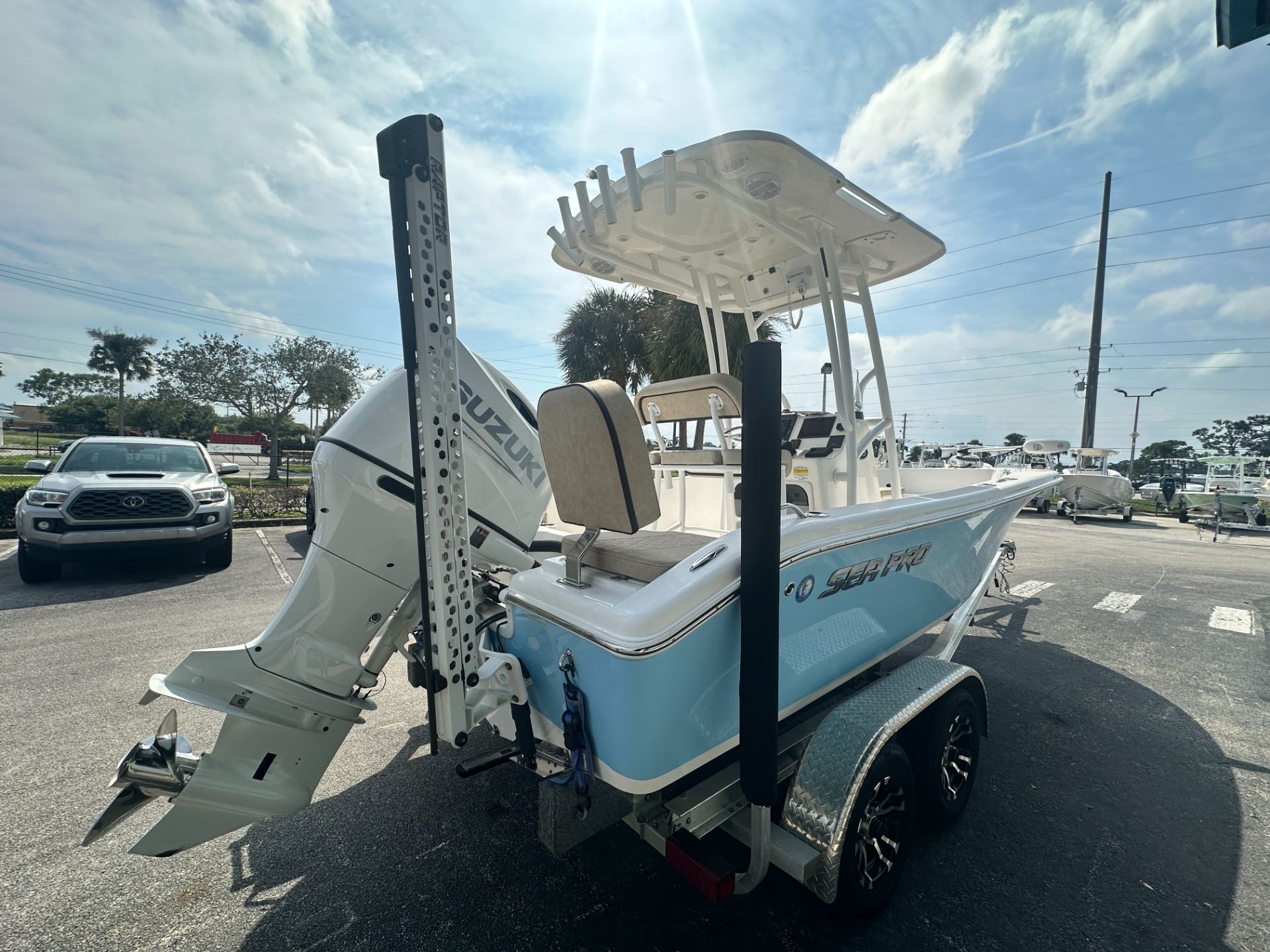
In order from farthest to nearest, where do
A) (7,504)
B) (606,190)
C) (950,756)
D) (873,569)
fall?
(7,504) < (606,190) < (950,756) < (873,569)

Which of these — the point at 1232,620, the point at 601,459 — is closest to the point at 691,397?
the point at 601,459

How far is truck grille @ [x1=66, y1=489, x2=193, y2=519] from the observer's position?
6035 millimetres

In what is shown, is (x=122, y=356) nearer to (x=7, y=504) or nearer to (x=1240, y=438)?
(x=7, y=504)

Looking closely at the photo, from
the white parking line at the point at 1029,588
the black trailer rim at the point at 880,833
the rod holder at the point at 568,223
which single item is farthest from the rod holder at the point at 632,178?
the white parking line at the point at 1029,588

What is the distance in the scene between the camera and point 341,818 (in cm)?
250

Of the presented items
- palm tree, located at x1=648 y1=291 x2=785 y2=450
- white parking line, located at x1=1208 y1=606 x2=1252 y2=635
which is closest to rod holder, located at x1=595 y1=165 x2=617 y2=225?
white parking line, located at x1=1208 y1=606 x2=1252 y2=635

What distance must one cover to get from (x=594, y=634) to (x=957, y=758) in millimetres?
2098

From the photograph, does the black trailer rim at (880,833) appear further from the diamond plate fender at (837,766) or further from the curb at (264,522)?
the curb at (264,522)

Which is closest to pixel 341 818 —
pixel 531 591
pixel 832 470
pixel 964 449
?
pixel 531 591

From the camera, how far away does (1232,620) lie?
228 inches

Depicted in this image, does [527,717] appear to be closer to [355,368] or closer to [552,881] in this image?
[552,881]

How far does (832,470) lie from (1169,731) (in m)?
2.60

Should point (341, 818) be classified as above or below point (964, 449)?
below

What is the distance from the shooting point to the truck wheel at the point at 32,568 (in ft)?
19.6
